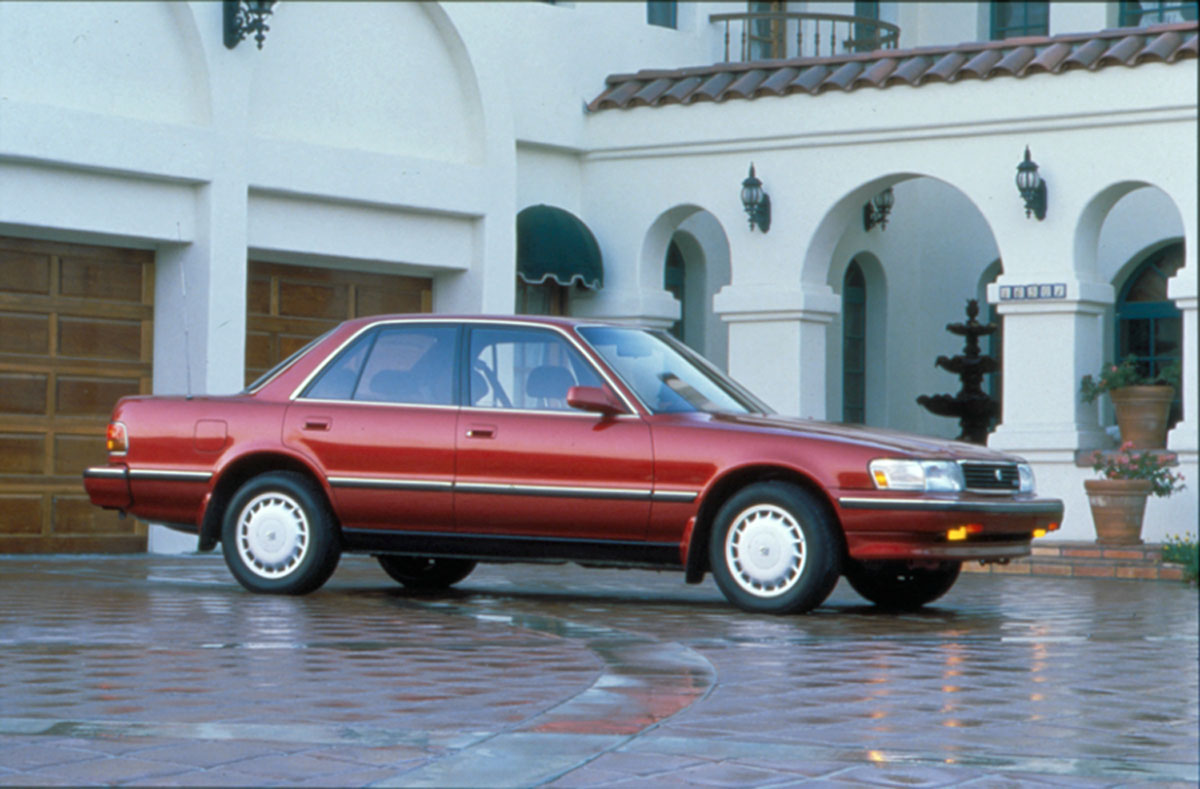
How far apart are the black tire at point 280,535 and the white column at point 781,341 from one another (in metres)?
8.41

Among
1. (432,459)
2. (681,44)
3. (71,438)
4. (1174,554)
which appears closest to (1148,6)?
(681,44)

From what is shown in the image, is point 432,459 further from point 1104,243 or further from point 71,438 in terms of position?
point 1104,243

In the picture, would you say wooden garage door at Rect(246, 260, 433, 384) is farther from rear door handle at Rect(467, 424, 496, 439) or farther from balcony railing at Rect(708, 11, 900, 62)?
rear door handle at Rect(467, 424, 496, 439)

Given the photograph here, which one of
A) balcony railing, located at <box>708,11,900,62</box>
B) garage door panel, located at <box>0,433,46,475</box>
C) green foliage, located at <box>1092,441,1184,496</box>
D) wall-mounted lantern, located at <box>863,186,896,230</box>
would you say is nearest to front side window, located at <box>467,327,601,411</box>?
garage door panel, located at <box>0,433,46,475</box>

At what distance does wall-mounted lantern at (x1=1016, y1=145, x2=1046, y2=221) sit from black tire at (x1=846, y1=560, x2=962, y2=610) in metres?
6.59

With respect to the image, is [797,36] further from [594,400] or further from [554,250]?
[594,400]

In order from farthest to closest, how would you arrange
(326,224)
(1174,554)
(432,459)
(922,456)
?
(326,224) < (1174,554) < (432,459) < (922,456)

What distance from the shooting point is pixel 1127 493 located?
624 inches

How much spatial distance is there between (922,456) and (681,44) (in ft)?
38.9

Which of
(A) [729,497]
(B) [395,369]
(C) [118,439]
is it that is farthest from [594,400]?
(C) [118,439]

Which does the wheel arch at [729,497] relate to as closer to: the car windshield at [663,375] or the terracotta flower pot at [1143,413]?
the car windshield at [663,375]

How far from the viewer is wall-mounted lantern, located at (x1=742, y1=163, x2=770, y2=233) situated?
1830cm

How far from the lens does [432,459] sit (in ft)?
34.3

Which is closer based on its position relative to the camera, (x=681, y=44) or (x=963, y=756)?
(x=963, y=756)
